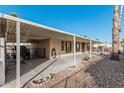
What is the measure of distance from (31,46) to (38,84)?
12.5 metres

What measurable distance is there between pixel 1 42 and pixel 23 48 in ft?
29.6

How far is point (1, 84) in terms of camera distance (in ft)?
16.8
